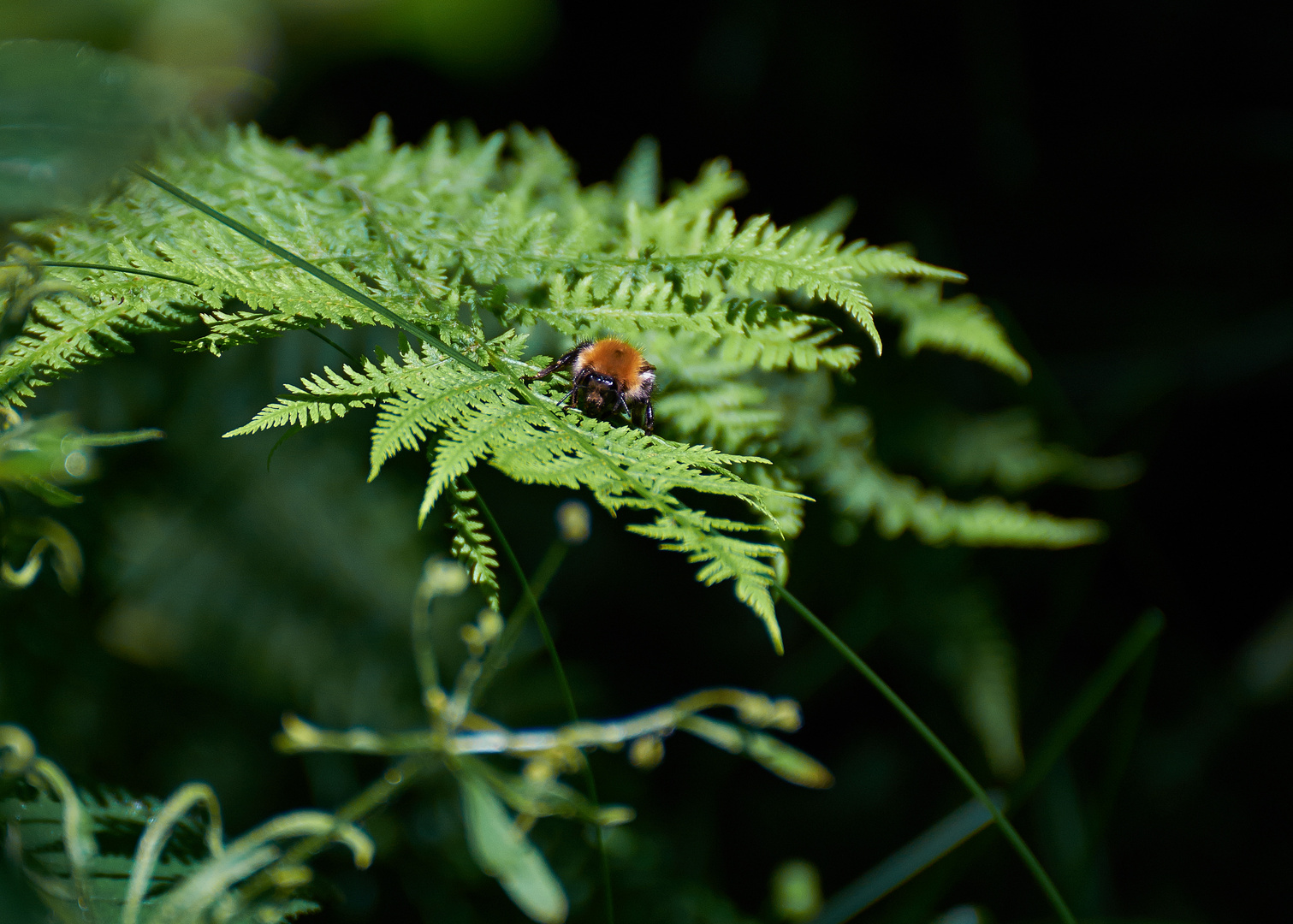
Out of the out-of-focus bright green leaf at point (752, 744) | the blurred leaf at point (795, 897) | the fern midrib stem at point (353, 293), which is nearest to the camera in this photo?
the fern midrib stem at point (353, 293)

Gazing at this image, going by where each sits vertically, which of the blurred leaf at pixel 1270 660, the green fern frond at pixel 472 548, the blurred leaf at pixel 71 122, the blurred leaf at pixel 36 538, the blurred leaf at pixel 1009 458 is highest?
the blurred leaf at pixel 71 122

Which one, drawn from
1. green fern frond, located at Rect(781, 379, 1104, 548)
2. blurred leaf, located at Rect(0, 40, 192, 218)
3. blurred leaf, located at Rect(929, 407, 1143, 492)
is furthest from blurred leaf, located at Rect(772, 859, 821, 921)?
blurred leaf, located at Rect(0, 40, 192, 218)

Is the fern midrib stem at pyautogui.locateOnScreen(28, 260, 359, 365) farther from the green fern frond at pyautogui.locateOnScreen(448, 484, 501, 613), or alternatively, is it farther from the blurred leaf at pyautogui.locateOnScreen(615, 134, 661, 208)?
the blurred leaf at pyautogui.locateOnScreen(615, 134, 661, 208)

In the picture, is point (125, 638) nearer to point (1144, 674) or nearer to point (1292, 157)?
point (1144, 674)

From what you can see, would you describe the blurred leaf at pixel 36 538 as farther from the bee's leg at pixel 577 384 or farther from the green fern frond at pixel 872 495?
the green fern frond at pixel 872 495

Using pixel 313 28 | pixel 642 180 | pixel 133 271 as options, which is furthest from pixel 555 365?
pixel 313 28

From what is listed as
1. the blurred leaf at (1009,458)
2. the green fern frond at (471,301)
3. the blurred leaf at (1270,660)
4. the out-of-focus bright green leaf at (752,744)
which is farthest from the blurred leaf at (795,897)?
the blurred leaf at (1270,660)
